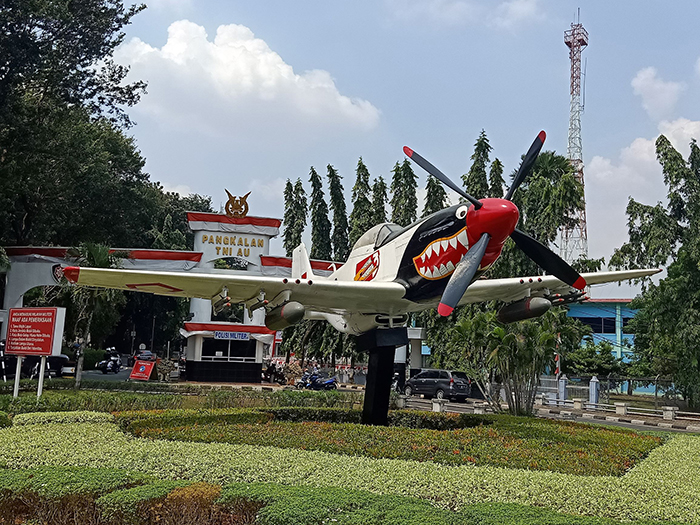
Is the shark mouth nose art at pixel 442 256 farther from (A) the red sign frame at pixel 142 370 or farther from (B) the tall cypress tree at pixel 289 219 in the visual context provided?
(B) the tall cypress tree at pixel 289 219

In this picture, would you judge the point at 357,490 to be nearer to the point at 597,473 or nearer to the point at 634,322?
the point at 597,473

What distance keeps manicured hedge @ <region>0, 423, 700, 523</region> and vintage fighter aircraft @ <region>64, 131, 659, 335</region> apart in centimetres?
313

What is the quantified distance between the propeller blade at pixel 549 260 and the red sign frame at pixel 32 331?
36.6 ft

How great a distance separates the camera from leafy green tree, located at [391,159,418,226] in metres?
37.4

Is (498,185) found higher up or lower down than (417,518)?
higher up

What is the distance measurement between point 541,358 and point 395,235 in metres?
7.52

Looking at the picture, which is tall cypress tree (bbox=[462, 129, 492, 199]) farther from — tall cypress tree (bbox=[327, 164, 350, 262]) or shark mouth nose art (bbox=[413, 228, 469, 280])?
shark mouth nose art (bbox=[413, 228, 469, 280])

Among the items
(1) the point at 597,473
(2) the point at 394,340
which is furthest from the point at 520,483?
(2) the point at 394,340

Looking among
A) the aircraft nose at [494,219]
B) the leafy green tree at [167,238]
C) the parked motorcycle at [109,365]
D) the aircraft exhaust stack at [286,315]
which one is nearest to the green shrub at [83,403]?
the aircraft exhaust stack at [286,315]

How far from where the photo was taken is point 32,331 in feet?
48.9

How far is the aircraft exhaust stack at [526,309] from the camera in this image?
12.2 metres

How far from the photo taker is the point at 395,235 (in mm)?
12367

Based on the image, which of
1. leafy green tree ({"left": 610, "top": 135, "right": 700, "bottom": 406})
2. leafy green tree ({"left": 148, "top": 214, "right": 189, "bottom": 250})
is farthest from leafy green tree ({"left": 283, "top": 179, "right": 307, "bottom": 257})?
leafy green tree ({"left": 610, "top": 135, "right": 700, "bottom": 406})

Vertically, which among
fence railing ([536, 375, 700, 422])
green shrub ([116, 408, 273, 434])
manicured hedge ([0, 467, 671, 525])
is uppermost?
manicured hedge ([0, 467, 671, 525])
